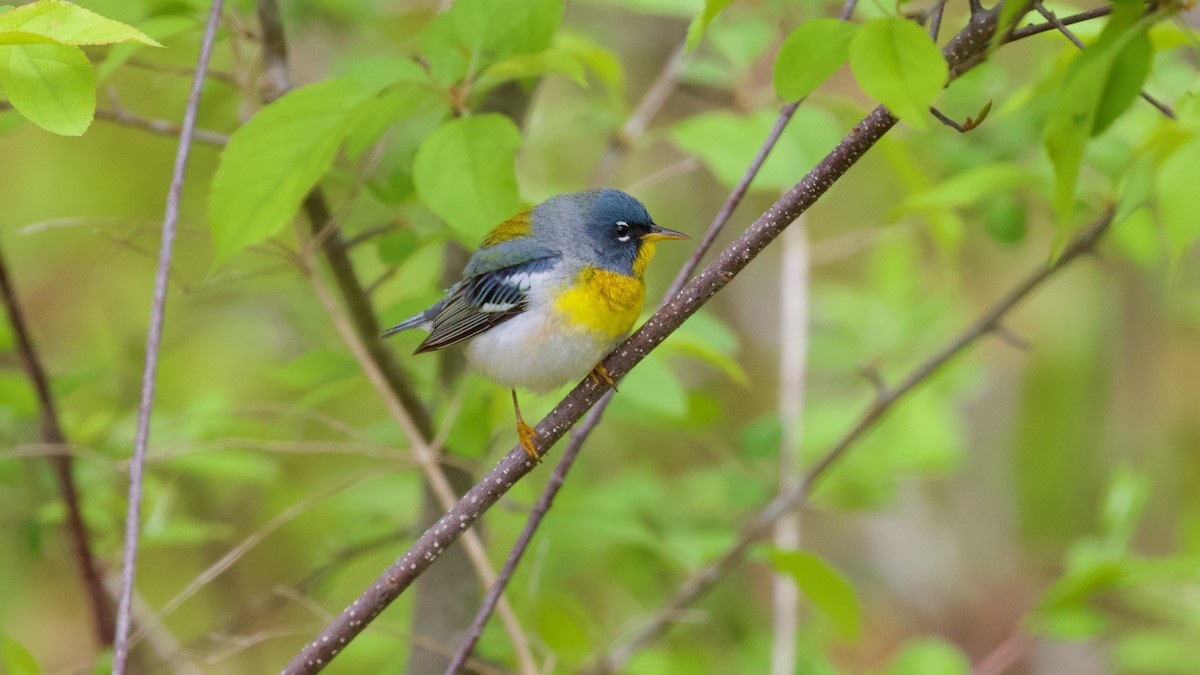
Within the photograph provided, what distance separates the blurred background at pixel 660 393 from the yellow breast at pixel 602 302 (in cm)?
11

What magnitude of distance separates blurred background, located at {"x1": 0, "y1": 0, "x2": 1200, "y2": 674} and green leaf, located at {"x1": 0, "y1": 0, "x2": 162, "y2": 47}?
1.77 feet

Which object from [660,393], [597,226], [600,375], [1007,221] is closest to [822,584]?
[660,393]

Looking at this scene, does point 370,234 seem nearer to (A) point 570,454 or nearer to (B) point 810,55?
(A) point 570,454

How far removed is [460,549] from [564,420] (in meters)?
1.02

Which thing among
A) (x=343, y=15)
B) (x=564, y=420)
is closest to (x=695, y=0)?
(x=343, y=15)

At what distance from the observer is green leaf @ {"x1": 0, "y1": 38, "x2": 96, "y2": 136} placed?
116cm

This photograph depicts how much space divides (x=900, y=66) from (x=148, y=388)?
101 centimetres

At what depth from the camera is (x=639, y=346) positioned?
55.5 inches

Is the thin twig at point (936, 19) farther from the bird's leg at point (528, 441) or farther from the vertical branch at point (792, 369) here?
the vertical branch at point (792, 369)

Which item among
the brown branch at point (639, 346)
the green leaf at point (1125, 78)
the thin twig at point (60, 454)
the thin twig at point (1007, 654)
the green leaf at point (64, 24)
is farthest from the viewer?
the thin twig at point (1007, 654)

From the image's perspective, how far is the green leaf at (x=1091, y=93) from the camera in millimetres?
965

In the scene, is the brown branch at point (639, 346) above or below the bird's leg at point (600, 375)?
below

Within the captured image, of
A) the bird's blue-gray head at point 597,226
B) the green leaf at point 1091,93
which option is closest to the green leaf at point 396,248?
the bird's blue-gray head at point 597,226

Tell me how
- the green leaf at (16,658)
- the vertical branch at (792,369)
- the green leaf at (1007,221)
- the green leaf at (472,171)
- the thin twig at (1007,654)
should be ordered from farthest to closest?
the vertical branch at (792,369)
the thin twig at (1007,654)
the green leaf at (1007,221)
the green leaf at (472,171)
the green leaf at (16,658)
